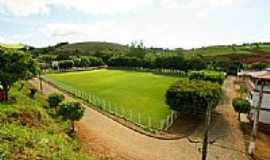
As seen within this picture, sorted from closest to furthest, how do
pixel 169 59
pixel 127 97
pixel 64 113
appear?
pixel 64 113 → pixel 127 97 → pixel 169 59

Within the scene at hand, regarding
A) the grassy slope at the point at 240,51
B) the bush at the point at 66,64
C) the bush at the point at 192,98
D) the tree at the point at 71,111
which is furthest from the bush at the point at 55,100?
the grassy slope at the point at 240,51

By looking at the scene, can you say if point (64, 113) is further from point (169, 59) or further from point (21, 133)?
point (169, 59)

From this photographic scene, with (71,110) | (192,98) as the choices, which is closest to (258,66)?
(192,98)

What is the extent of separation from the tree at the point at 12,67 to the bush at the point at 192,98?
1314cm

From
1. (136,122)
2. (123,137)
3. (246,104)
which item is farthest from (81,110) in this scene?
(246,104)

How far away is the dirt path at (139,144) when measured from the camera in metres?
20.8

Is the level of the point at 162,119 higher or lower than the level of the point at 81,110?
lower

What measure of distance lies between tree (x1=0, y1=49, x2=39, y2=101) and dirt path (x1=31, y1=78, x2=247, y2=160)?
21.7 ft

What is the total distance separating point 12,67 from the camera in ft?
88.4

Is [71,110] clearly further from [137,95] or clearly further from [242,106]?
[137,95]

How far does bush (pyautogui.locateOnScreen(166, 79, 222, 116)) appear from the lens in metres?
27.0

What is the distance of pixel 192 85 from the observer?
1165 inches

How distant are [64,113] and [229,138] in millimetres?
13170

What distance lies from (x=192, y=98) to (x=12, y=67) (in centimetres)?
1571
